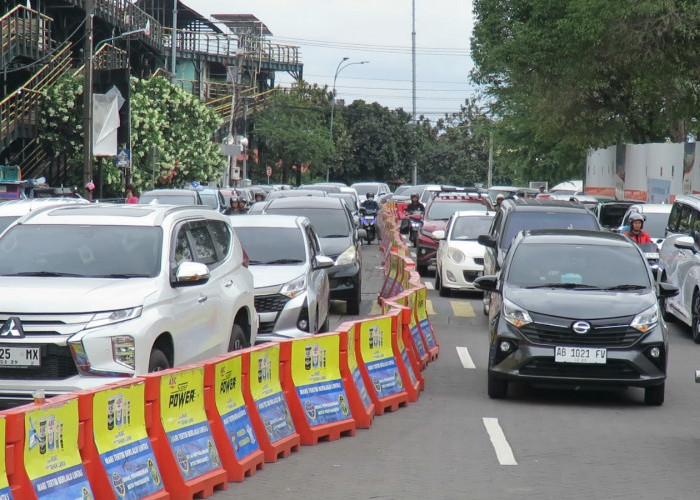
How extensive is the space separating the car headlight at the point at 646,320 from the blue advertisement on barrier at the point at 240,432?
4.43 meters

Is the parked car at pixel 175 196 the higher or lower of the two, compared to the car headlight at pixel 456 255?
higher

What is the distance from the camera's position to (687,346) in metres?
16.6

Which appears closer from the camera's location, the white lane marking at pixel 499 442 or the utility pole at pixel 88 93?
the white lane marking at pixel 499 442

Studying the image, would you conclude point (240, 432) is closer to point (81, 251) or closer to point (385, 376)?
point (81, 251)

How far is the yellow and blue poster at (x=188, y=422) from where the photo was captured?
24.4 feet

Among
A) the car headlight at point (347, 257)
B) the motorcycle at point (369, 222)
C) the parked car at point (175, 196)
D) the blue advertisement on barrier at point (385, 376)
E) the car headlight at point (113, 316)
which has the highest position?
the car headlight at point (113, 316)

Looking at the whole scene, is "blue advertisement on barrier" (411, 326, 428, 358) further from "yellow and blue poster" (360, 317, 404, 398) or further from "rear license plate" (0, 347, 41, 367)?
"rear license plate" (0, 347, 41, 367)

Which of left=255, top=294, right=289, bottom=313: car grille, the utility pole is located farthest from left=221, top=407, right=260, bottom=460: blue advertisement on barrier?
the utility pole

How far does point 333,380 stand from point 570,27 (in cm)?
2212

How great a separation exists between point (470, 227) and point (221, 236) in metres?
12.1

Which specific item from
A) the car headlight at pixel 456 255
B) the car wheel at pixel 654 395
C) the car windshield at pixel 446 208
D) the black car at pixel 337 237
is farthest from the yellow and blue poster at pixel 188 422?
the car windshield at pixel 446 208

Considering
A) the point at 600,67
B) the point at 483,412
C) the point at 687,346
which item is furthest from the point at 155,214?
the point at 600,67

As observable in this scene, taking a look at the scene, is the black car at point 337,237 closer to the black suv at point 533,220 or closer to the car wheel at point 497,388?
the black suv at point 533,220

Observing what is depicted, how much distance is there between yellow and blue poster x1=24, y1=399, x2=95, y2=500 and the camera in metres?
5.97
